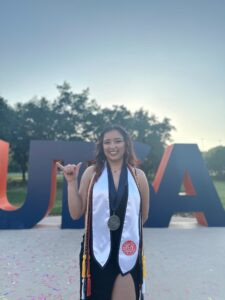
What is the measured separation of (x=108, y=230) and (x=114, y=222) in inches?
2.6

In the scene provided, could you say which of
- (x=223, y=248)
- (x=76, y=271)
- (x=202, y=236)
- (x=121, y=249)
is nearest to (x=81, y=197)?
(x=121, y=249)

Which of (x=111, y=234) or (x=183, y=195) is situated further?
(x=183, y=195)

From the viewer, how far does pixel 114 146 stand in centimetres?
195

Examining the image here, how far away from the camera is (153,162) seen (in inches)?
1067

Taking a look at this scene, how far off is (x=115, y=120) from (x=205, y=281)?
2190cm

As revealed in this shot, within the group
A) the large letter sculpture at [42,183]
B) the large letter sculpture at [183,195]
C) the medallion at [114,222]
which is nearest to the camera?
the medallion at [114,222]

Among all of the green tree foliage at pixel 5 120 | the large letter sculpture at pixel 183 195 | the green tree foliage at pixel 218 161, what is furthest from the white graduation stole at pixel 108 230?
the green tree foliage at pixel 218 161

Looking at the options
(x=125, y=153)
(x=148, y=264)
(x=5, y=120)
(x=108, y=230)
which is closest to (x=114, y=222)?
(x=108, y=230)

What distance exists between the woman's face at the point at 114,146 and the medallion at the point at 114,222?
379mm

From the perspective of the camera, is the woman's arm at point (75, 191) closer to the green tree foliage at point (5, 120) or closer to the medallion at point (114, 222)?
the medallion at point (114, 222)

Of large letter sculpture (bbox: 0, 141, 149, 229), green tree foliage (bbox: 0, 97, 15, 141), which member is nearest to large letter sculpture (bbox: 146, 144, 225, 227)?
large letter sculpture (bbox: 0, 141, 149, 229)

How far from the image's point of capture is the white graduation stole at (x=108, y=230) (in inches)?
70.1

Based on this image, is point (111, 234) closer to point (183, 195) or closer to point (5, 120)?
point (183, 195)

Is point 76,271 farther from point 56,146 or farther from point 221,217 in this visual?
point 221,217
